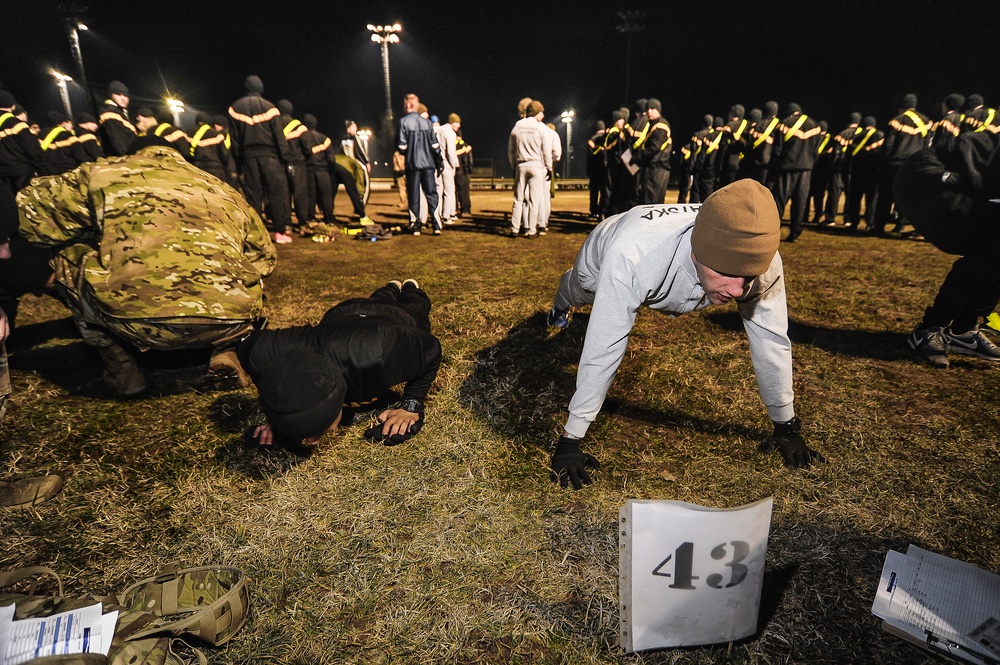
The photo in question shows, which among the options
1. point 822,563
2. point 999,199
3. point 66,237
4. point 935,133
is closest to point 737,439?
point 822,563

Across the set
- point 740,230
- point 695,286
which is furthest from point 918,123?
point 740,230

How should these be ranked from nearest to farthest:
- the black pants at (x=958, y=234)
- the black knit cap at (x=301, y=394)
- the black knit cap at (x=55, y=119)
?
the black knit cap at (x=301, y=394), the black pants at (x=958, y=234), the black knit cap at (x=55, y=119)

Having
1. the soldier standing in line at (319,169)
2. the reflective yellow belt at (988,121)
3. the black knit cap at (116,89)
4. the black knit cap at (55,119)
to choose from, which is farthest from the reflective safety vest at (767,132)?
the black knit cap at (55,119)

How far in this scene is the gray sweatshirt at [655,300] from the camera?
1.93 metres

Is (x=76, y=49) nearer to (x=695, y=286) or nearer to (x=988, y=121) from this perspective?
(x=695, y=286)

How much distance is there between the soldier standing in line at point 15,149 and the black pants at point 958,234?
11288 millimetres

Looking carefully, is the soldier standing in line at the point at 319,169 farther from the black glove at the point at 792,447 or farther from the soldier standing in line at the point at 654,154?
the black glove at the point at 792,447

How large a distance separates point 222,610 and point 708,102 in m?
36.0

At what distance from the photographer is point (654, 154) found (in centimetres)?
811

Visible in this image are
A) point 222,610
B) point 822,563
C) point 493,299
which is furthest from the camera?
point 493,299

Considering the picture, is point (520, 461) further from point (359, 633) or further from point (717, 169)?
point (717, 169)

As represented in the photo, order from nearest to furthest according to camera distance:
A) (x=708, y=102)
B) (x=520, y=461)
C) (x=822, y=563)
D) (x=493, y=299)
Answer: (x=822, y=563), (x=520, y=461), (x=493, y=299), (x=708, y=102)

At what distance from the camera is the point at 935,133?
7988 mm

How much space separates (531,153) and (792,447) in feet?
21.2
